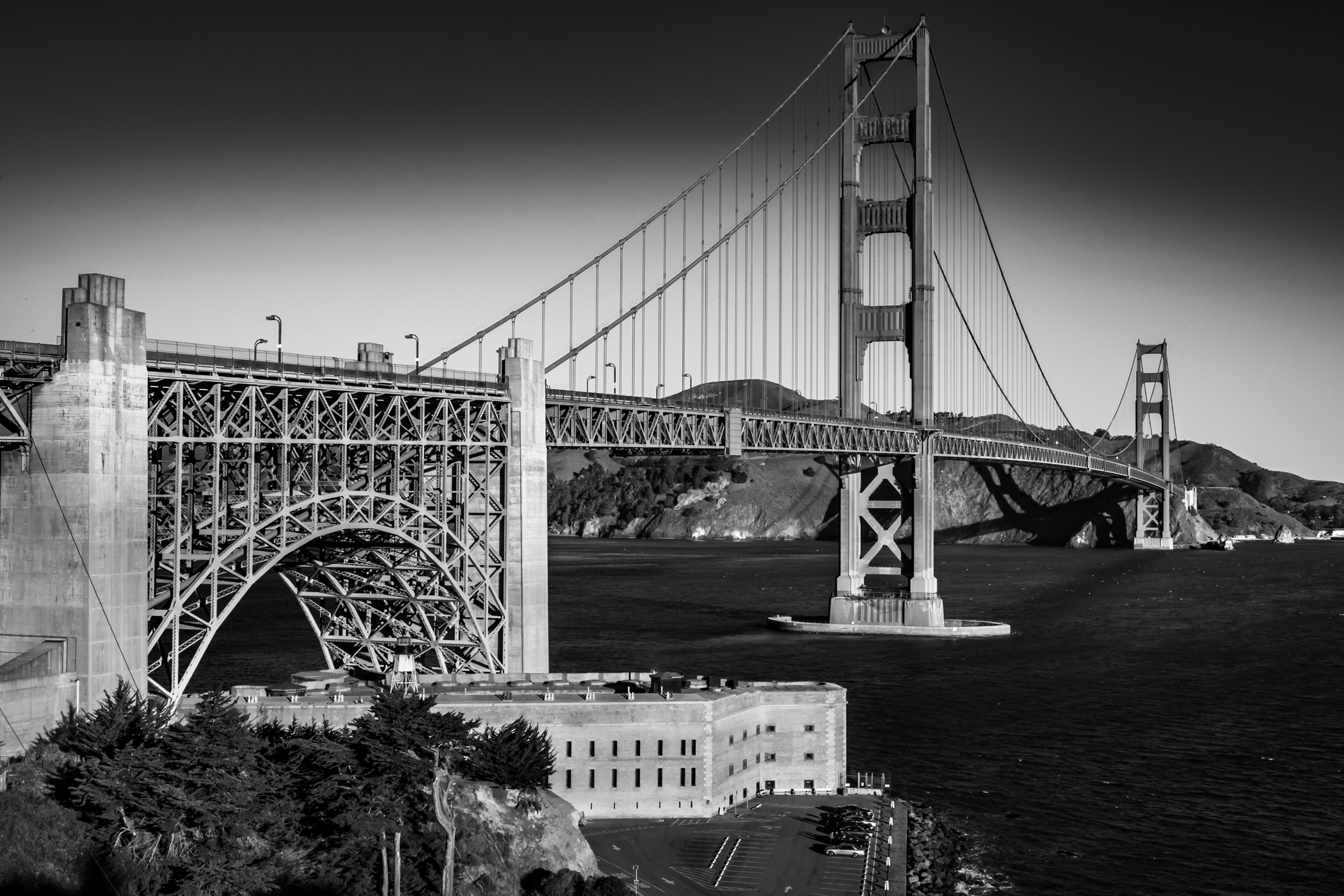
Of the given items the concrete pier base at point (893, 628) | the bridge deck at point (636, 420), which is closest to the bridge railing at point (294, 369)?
the bridge deck at point (636, 420)

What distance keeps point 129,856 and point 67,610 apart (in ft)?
26.3

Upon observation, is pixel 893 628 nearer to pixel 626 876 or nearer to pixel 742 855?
pixel 742 855

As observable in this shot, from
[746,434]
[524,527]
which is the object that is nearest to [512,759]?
[524,527]

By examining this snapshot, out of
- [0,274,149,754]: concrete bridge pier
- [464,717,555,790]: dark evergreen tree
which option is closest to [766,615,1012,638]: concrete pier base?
[464,717,555,790]: dark evergreen tree

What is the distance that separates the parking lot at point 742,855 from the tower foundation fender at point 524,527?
12.1 m

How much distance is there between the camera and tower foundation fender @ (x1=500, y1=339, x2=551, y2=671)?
169ft

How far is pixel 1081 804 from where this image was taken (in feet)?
152

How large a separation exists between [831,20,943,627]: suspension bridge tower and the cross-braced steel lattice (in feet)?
135

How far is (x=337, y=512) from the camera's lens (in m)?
45.5

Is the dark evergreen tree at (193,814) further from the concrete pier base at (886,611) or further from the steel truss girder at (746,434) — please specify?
the concrete pier base at (886,611)

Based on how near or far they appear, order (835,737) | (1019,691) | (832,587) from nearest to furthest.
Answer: (835,737) < (1019,691) < (832,587)

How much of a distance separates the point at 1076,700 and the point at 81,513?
45.1 m

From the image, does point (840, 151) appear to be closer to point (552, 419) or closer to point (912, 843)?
point (552, 419)

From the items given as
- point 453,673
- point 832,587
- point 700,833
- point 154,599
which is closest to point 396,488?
point 453,673
